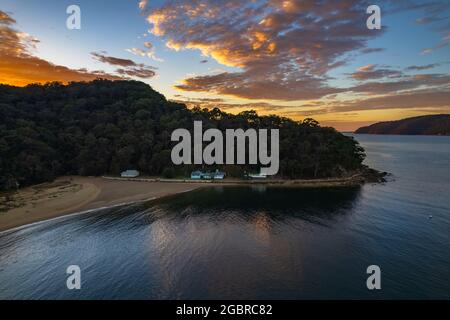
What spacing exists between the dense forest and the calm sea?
25.8 meters

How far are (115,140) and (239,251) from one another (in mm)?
61917

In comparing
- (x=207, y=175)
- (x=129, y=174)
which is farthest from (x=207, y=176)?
(x=129, y=174)

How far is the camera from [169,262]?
2619 cm

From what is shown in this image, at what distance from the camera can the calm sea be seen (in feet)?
71.1

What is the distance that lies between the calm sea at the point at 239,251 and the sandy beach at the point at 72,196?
14.0ft

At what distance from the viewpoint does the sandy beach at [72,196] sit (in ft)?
130

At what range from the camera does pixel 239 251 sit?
28750 millimetres

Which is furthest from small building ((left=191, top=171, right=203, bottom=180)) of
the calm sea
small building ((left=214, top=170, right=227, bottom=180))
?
the calm sea

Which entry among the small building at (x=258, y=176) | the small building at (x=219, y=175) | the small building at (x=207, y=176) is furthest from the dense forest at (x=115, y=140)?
the small building at (x=207, y=176)

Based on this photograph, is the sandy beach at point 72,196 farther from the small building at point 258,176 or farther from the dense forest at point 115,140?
the small building at point 258,176

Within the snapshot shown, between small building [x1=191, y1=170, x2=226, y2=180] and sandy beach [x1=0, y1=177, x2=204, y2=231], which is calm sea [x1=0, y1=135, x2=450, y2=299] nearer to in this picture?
sandy beach [x1=0, y1=177, x2=204, y2=231]
